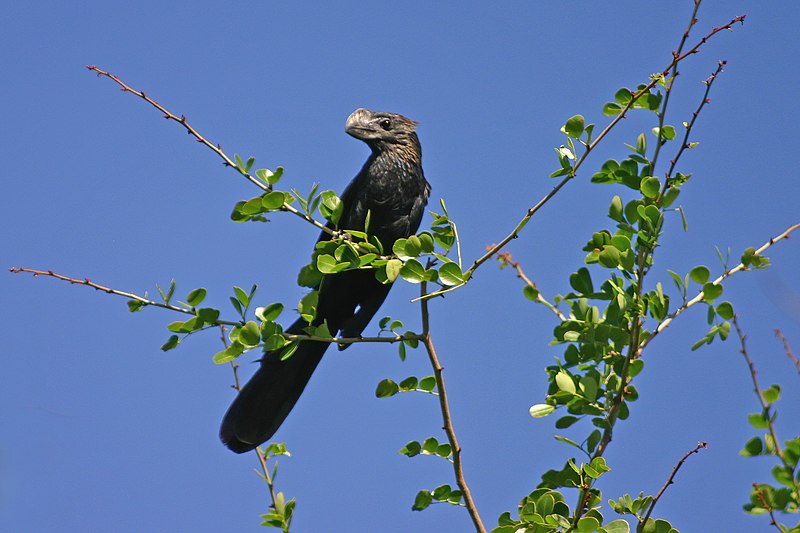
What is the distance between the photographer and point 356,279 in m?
4.90

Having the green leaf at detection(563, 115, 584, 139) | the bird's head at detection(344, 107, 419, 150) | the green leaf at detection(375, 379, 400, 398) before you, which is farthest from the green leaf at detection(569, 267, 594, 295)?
the bird's head at detection(344, 107, 419, 150)

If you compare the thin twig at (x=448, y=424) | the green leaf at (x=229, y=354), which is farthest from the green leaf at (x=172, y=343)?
the thin twig at (x=448, y=424)

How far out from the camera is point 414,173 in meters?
4.95

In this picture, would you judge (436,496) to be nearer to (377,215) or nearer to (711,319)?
(711,319)

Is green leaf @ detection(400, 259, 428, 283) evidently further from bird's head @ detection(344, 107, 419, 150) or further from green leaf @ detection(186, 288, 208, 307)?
bird's head @ detection(344, 107, 419, 150)

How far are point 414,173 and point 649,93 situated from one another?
195 centimetres

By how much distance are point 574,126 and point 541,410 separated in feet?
3.24

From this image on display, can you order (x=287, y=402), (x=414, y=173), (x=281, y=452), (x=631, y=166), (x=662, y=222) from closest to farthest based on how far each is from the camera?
(x=662, y=222) → (x=631, y=166) → (x=281, y=452) → (x=287, y=402) → (x=414, y=173)

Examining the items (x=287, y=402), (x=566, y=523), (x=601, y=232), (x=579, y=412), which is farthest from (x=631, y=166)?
(x=287, y=402)

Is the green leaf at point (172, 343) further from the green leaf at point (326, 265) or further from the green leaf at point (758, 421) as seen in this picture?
the green leaf at point (758, 421)

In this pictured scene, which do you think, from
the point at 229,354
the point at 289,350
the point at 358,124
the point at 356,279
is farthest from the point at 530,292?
the point at 358,124

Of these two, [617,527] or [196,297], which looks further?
[196,297]

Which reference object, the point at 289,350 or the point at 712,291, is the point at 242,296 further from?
the point at 712,291

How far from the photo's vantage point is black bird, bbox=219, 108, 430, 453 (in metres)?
4.46
